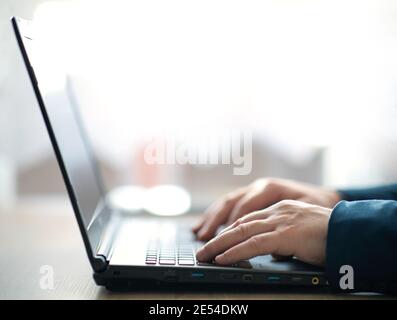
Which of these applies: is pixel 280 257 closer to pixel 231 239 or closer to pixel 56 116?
pixel 231 239

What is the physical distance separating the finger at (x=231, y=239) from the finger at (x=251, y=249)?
0.02 metres

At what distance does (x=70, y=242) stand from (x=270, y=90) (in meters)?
0.83

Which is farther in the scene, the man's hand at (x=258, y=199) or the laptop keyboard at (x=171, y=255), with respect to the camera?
the man's hand at (x=258, y=199)

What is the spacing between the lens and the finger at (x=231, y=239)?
0.66 m

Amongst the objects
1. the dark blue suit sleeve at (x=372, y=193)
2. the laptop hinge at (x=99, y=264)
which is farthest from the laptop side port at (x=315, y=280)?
the dark blue suit sleeve at (x=372, y=193)

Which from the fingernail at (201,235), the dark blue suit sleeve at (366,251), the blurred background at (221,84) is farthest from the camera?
the blurred background at (221,84)

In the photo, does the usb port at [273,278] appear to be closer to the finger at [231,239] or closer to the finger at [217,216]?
the finger at [231,239]

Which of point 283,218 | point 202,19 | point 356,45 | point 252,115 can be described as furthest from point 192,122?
point 283,218

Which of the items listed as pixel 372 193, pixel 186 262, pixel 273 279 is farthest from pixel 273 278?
pixel 372 193

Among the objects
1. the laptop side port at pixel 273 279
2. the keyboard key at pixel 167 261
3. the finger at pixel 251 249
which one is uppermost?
the finger at pixel 251 249

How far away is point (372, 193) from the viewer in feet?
3.29

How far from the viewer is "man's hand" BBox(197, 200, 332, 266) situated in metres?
0.63

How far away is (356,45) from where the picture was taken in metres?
1.47

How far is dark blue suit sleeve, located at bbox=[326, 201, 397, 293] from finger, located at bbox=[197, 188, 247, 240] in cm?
32
